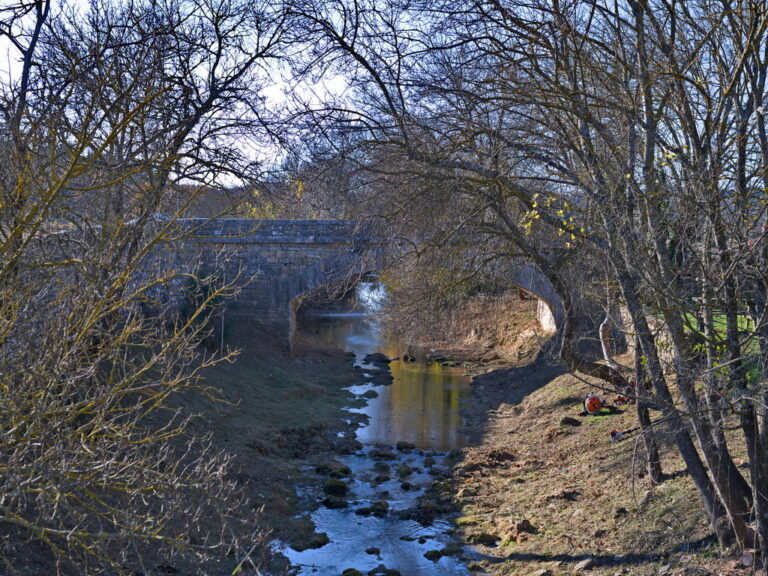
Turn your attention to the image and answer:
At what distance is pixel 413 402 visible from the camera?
17.2m

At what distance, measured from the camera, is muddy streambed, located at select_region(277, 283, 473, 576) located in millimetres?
8414

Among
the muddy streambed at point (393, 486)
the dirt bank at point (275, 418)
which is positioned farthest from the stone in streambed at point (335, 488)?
the dirt bank at point (275, 418)

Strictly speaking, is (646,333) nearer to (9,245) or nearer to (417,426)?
(9,245)

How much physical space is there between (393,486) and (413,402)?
20.2ft

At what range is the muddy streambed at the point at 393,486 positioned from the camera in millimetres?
8414

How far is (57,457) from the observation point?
388 cm

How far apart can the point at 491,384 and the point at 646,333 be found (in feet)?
42.3

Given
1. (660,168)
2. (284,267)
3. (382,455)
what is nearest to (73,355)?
(660,168)

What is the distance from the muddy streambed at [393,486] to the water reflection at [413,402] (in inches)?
0.8

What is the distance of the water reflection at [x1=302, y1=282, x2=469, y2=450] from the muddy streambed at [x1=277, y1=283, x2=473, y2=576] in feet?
0.07

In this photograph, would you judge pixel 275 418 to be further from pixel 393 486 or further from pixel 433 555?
pixel 433 555

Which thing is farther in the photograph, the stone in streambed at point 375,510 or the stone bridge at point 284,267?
the stone bridge at point 284,267

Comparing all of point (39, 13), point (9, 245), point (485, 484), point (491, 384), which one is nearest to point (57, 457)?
point (9, 245)

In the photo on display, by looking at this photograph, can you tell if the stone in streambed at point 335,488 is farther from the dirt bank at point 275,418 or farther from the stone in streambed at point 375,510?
the stone in streambed at point 375,510
